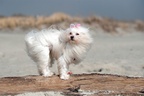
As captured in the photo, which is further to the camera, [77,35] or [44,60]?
[44,60]

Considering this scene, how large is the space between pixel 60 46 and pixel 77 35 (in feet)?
1.19

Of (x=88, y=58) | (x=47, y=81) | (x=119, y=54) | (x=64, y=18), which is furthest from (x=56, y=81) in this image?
(x=64, y=18)

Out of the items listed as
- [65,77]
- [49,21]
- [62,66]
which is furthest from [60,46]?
[49,21]

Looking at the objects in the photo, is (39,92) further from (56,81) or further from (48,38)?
(48,38)

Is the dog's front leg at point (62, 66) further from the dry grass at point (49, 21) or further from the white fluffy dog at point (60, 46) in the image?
the dry grass at point (49, 21)

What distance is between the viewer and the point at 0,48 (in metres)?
16.3

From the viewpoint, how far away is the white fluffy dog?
7148 mm

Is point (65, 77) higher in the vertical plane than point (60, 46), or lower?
lower

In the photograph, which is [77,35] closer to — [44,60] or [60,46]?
[60,46]

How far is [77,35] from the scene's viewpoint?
7125 millimetres

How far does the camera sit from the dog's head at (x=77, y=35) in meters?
7.09

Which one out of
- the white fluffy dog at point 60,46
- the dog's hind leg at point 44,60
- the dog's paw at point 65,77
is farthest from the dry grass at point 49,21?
the dog's paw at point 65,77

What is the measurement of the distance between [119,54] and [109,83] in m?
6.93

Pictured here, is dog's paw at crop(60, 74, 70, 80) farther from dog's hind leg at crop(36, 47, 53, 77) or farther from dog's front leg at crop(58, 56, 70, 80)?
dog's hind leg at crop(36, 47, 53, 77)
